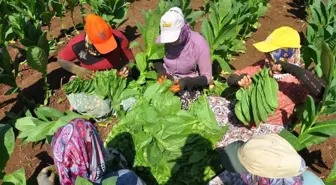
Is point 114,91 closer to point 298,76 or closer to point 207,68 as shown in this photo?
point 207,68

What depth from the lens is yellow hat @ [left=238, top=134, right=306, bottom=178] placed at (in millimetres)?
1815

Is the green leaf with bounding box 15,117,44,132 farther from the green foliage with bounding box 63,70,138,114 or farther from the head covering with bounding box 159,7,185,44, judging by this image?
the head covering with bounding box 159,7,185,44

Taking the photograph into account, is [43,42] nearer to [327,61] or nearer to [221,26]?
[221,26]

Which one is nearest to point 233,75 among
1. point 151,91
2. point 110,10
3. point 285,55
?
point 285,55

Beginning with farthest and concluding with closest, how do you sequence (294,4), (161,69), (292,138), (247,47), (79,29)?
1. (294,4)
2. (79,29)
3. (247,47)
4. (161,69)
5. (292,138)

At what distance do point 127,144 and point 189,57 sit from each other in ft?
3.44

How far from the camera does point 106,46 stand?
357 centimetres

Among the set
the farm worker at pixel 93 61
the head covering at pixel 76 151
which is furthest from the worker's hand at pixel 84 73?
the head covering at pixel 76 151

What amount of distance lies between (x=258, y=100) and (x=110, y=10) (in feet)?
10.4

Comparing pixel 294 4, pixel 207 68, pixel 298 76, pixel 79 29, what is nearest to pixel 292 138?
pixel 298 76

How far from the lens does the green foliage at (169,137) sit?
304cm

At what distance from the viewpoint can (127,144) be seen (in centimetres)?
323

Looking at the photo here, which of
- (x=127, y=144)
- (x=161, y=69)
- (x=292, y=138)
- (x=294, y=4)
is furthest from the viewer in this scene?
(x=294, y=4)

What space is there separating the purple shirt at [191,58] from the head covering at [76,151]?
1545mm
